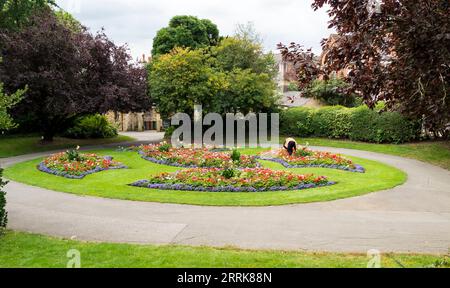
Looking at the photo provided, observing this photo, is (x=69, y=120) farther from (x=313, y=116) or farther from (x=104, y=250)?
(x=104, y=250)

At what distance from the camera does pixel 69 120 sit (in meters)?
27.6

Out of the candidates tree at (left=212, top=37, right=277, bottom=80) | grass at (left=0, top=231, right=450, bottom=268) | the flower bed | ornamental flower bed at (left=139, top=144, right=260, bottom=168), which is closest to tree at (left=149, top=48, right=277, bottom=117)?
tree at (left=212, top=37, right=277, bottom=80)

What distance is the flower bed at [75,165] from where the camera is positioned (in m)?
14.9

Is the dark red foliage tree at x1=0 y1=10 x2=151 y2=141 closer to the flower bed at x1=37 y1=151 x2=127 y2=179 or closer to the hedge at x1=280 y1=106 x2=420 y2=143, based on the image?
the flower bed at x1=37 y1=151 x2=127 y2=179

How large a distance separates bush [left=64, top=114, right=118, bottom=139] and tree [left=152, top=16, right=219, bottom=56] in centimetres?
1067

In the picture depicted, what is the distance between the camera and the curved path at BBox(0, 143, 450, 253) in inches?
291

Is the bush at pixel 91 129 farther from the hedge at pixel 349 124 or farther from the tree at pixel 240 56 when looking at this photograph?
the hedge at pixel 349 124

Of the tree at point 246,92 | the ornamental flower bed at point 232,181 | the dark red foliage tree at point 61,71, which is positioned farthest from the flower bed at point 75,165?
the tree at point 246,92

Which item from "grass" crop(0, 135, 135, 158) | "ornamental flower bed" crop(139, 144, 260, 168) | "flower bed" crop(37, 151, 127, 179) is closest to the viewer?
"flower bed" crop(37, 151, 127, 179)

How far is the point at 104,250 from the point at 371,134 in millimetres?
22194

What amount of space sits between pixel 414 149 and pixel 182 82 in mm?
14232

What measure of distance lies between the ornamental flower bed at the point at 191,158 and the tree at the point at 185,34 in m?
20.2

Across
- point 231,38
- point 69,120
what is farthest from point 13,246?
point 231,38

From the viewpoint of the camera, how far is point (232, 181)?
42.3ft
